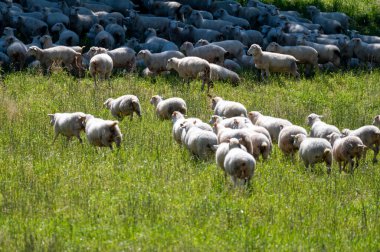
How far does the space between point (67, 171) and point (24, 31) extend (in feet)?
42.5

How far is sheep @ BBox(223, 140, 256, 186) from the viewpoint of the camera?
1130 cm

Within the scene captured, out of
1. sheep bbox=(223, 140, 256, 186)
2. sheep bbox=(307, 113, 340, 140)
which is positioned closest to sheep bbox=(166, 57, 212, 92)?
sheep bbox=(307, 113, 340, 140)

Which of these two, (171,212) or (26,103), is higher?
(171,212)

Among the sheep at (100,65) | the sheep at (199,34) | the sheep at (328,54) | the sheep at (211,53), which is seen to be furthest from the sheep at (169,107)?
the sheep at (199,34)

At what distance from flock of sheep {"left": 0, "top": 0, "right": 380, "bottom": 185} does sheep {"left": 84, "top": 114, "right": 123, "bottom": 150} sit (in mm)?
16

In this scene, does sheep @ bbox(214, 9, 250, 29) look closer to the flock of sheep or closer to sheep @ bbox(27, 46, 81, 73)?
the flock of sheep

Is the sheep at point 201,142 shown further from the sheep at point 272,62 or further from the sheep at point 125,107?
the sheep at point 272,62

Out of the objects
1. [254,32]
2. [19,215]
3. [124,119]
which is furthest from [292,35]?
[19,215]

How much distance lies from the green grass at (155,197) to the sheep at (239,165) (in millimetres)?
244

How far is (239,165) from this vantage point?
1130cm

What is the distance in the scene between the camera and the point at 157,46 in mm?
23391

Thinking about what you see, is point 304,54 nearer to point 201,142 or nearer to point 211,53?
point 211,53

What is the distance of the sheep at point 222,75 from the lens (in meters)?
20.1

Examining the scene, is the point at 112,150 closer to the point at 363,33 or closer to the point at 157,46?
the point at 157,46
